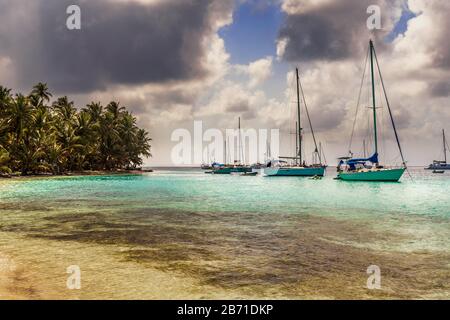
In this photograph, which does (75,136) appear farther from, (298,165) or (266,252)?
(266,252)

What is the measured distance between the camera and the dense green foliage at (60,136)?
5112 cm

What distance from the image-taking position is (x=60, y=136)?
63.1m

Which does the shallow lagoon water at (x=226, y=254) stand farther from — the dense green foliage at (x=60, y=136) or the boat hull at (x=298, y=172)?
the boat hull at (x=298, y=172)

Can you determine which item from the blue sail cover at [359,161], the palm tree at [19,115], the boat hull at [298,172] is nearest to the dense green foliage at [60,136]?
the palm tree at [19,115]

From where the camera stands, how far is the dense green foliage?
51.1 meters

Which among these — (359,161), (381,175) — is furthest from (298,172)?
(381,175)

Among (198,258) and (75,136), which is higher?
(75,136)

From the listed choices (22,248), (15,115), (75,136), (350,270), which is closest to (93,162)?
(75,136)

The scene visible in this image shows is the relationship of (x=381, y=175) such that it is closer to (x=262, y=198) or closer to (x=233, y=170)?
(x=262, y=198)

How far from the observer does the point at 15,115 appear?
50.3 meters

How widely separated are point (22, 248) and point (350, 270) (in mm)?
8706

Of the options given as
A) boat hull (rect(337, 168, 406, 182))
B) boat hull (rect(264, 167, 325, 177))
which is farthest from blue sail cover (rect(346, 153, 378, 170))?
boat hull (rect(264, 167, 325, 177))

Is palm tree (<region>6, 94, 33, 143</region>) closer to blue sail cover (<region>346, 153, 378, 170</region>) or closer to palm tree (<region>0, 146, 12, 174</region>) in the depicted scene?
palm tree (<region>0, 146, 12, 174</region>)
